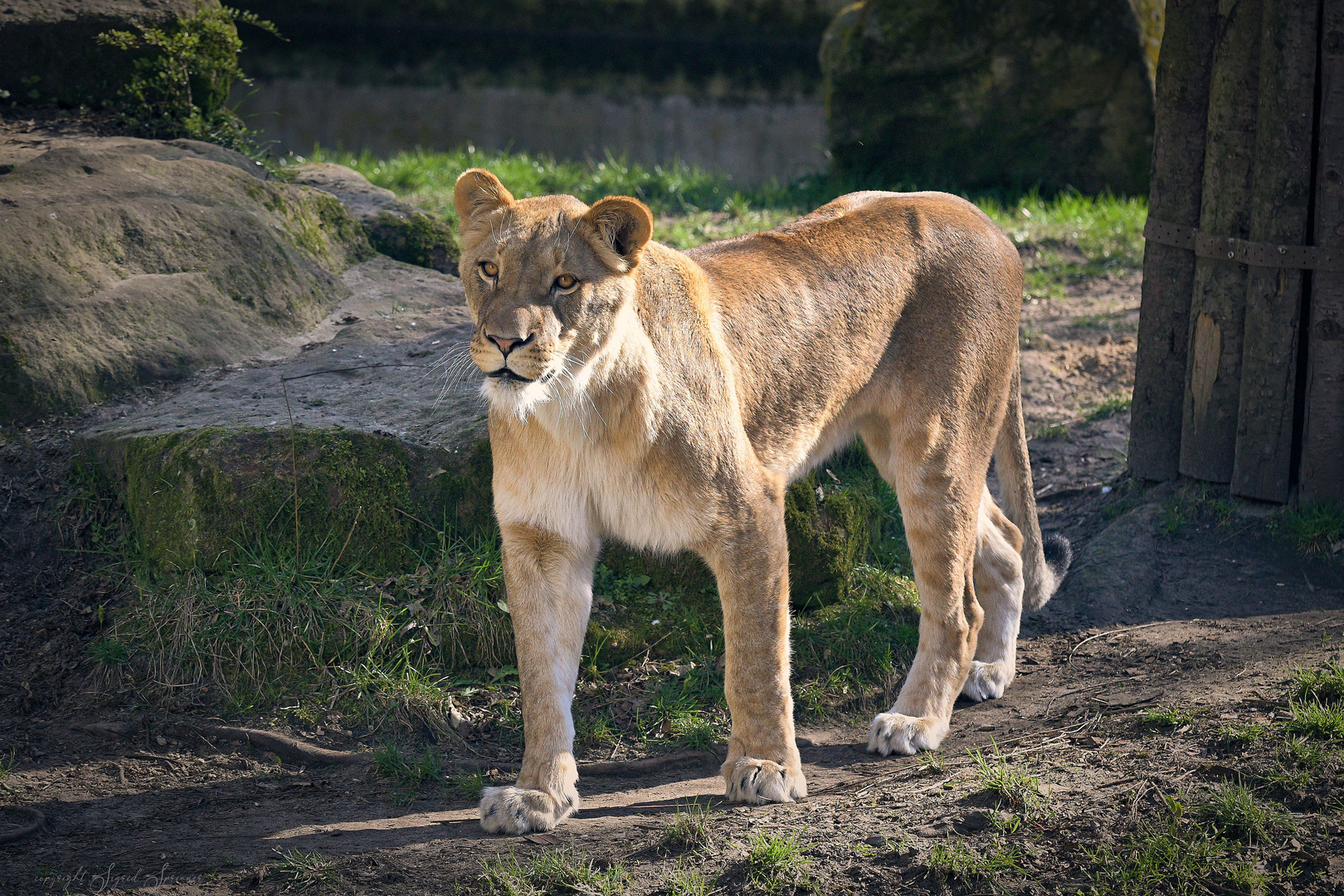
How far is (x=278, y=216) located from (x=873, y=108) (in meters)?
4.95

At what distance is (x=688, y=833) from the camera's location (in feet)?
11.3

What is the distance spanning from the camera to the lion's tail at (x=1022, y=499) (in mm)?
4844

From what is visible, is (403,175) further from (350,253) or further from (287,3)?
(287,3)

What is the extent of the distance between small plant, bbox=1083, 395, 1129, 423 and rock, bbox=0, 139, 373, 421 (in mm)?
4045

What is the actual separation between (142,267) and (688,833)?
12.2 feet

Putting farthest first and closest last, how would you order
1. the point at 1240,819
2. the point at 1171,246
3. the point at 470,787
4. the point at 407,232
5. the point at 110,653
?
1. the point at 407,232
2. the point at 1171,246
3. the point at 110,653
4. the point at 470,787
5. the point at 1240,819

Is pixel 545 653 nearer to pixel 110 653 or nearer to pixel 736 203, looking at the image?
pixel 110 653

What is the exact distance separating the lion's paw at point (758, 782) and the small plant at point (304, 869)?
3.83ft

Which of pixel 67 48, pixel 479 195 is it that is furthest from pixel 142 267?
pixel 479 195

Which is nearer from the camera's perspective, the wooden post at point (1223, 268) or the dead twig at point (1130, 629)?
the dead twig at point (1130, 629)

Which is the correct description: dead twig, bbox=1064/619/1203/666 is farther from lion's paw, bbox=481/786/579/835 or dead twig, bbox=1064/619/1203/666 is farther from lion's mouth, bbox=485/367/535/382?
lion's mouth, bbox=485/367/535/382

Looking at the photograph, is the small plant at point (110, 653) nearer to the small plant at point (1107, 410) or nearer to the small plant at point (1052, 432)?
the small plant at point (1052, 432)

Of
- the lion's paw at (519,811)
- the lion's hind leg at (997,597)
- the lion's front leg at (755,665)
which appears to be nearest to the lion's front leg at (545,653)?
the lion's paw at (519,811)

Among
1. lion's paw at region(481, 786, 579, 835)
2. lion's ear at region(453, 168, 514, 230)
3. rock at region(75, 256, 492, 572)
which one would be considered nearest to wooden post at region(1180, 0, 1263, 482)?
rock at region(75, 256, 492, 572)
